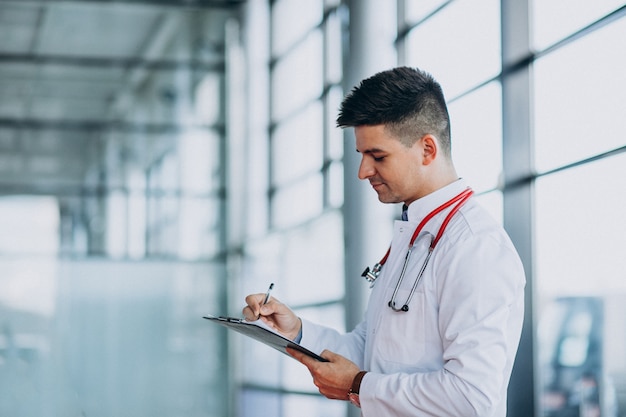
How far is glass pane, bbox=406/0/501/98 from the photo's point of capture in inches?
166

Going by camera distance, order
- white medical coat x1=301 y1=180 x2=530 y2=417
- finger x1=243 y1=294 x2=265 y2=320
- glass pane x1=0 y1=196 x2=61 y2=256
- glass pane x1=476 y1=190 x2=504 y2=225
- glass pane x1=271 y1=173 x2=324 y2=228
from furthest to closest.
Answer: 1. glass pane x1=0 y1=196 x2=61 y2=256
2. glass pane x1=271 y1=173 x2=324 y2=228
3. glass pane x1=476 y1=190 x2=504 y2=225
4. finger x1=243 y1=294 x2=265 y2=320
5. white medical coat x1=301 y1=180 x2=530 y2=417

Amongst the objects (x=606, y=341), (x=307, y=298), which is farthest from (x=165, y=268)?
(x=606, y=341)

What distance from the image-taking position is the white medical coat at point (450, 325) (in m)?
1.89

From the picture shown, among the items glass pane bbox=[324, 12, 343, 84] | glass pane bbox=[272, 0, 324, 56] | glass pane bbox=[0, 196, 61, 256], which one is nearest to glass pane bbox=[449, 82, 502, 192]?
glass pane bbox=[324, 12, 343, 84]

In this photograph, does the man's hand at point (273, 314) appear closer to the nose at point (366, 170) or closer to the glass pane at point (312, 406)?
the nose at point (366, 170)

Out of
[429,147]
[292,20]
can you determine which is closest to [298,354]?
[429,147]

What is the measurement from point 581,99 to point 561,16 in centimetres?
36

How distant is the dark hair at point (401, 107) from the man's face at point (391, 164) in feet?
0.06

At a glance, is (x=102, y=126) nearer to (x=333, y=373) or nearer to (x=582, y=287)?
(x=582, y=287)

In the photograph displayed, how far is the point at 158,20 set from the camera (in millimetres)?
7066

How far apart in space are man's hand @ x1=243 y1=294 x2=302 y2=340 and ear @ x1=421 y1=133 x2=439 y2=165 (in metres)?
0.54

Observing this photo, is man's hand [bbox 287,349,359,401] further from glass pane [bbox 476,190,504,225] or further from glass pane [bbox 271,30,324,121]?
glass pane [bbox 271,30,324,121]

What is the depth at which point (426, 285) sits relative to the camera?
2029mm

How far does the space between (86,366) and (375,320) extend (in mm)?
4806
